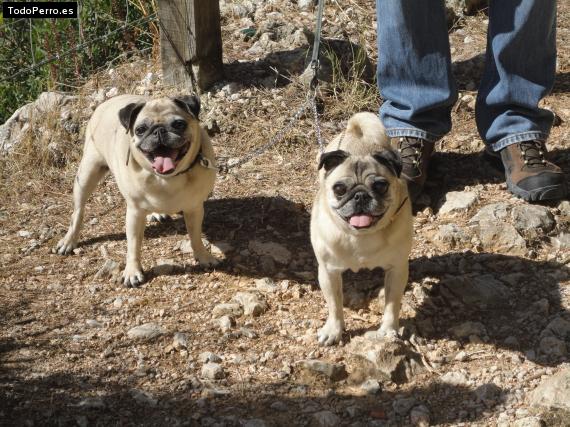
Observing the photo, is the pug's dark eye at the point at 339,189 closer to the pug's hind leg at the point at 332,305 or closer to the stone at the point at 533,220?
the pug's hind leg at the point at 332,305

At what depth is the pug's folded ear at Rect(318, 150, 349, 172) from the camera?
3.34 metres

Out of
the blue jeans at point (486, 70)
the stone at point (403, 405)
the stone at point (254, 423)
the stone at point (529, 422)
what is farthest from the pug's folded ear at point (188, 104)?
the stone at point (529, 422)

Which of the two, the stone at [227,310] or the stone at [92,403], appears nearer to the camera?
the stone at [92,403]

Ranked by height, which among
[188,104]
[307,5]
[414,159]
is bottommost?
[414,159]

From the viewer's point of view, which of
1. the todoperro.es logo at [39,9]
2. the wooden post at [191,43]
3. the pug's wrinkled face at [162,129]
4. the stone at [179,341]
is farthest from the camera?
the todoperro.es logo at [39,9]

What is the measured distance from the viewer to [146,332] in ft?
12.2

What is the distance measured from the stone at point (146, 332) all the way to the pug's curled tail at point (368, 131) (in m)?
1.37

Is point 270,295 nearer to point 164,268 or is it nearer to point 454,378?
point 164,268

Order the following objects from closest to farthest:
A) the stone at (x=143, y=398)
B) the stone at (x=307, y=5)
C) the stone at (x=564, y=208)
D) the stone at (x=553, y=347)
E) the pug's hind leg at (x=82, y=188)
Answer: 1. the stone at (x=143, y=398)
2. the stone at (x=553, y=347)
3. the stone at (x=564, y=208)
4. the pug's hind leg at (x=82, y=188)
5. the stone at (x=307, y=5)

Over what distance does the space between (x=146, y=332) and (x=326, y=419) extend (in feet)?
3.49

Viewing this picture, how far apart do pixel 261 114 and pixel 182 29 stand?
830mm

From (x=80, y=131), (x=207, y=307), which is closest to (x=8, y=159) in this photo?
(x=80, y=131)

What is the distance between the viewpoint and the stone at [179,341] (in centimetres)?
362

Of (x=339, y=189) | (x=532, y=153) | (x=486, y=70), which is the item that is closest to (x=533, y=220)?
(x=532, y=153)
